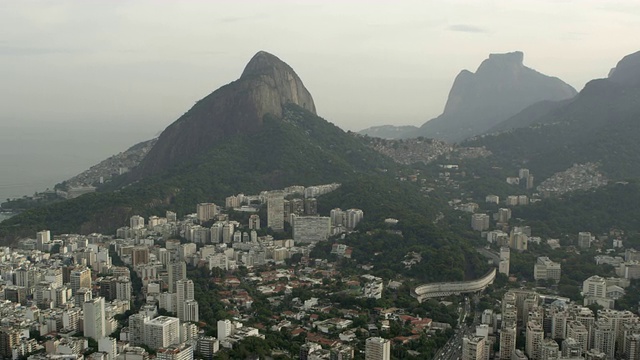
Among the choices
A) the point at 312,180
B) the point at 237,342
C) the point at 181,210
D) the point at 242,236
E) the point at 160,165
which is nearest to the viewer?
the point at 237,342

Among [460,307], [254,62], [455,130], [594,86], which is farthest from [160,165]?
[455,130]

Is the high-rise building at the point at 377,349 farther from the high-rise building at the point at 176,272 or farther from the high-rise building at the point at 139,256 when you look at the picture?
the high-rise building at the point at 139,256

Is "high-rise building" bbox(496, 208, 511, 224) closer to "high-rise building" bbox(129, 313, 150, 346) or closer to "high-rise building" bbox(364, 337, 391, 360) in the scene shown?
"high-rise building" bbox(364, 337, 391, 360)

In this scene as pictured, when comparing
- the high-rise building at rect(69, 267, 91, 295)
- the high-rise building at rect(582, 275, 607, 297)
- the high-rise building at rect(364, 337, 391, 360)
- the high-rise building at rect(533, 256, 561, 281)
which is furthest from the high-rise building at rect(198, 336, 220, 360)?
the high-rise building at rect(533, 256, 561, 281)

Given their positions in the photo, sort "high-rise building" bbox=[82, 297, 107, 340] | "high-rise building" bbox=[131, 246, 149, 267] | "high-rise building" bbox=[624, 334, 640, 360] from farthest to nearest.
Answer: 1. "high-rise building" bbox=[131, 246, 149, 267]
2. "high-rise building" bbox=[82, 297, 107, 340]
3. "high-rise building" bbox=[624, 334, 640, 360]

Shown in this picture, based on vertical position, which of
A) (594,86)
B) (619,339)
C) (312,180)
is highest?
(594,86)

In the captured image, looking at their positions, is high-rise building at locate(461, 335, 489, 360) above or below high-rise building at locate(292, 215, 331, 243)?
below

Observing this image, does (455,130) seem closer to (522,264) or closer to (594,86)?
(594,86)

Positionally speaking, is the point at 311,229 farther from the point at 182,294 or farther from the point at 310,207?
the point at 182,294
